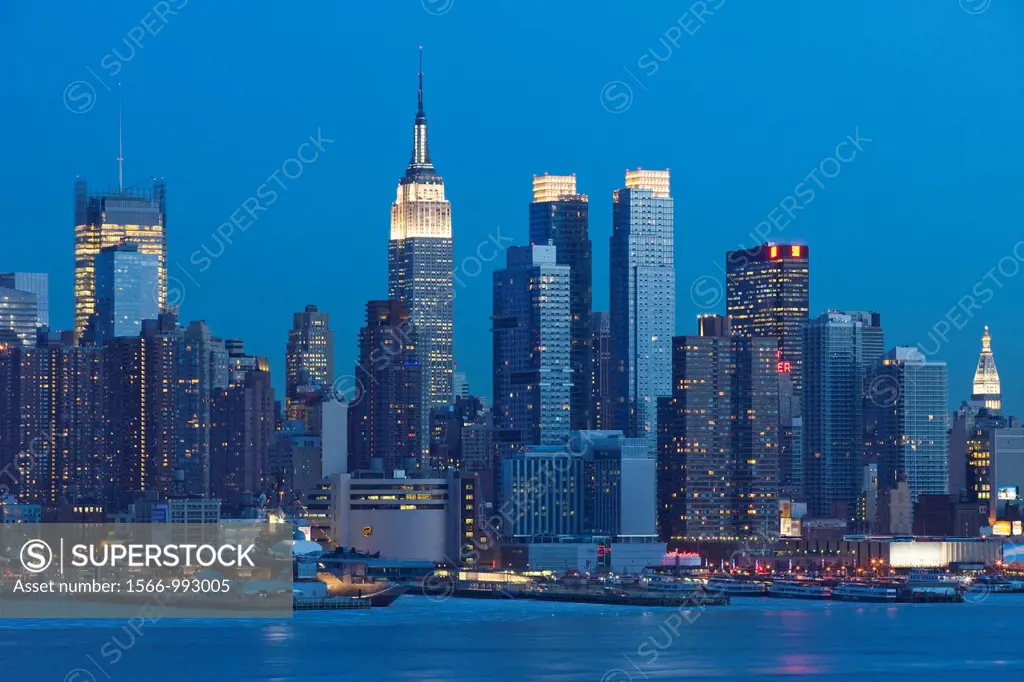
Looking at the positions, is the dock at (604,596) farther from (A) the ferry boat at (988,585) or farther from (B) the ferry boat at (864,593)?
(A) the ferry boat at (988,585)

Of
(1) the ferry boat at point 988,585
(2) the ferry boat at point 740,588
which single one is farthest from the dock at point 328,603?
(1) the ferry boat at point 988,585

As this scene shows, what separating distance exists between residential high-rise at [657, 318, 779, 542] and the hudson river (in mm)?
63714

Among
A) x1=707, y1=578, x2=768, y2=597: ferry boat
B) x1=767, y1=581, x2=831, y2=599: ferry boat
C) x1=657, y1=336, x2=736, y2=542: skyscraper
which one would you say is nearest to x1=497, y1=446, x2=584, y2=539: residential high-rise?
x1=657, y1=336, x2=736, y2=542: skyscraper

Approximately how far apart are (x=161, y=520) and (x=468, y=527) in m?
18.3

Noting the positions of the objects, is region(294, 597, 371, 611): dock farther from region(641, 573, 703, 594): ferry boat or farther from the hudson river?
region(641, 573, 703, 594): ferry boat

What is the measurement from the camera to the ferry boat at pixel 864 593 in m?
118

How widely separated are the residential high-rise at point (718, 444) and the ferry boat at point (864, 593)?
40.0m

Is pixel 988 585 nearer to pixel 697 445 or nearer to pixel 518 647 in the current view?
pixel 697 445

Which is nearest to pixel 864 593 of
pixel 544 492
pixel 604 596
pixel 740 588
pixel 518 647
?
pixel 740 588

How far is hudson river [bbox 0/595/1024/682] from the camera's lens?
6469 cm

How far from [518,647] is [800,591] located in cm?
5024

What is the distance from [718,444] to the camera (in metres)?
166

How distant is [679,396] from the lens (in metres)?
167

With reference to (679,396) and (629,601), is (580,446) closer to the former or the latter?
(679,396)
